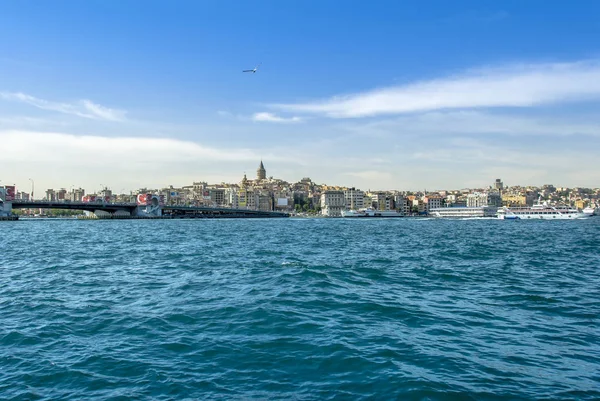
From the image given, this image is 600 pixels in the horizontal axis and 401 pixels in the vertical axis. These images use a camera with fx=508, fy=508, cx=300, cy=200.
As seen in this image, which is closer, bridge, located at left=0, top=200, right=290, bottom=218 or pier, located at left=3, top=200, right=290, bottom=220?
bridge, located at left=0, top=200, right=290, bottom=218

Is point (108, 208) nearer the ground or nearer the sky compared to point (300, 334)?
nearer the sky

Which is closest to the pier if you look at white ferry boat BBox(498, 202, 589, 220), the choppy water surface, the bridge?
the bridge

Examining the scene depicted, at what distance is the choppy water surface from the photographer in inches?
337

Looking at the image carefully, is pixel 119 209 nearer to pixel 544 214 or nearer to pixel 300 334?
pixel 544 214

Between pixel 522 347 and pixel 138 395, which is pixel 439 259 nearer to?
pixel 522 347

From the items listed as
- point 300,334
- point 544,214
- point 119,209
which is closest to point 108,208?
point 119,209

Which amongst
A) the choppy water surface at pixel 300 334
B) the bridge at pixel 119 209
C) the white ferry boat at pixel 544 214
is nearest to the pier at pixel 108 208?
the bridge at pixel 119 209

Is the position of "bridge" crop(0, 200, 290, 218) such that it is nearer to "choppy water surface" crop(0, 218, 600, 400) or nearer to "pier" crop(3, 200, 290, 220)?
"pier" crop(3, 200, 290, 220)

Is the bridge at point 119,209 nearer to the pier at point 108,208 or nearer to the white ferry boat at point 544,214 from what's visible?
the pier at point 108,208

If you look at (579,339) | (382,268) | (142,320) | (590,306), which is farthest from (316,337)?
(382,268)

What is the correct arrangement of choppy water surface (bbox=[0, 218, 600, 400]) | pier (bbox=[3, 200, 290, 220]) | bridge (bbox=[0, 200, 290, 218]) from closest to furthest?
choppy water surface (bbox=[0, 218, 600, 400]), bridge (bbox=[0, 200, 290, 218]), pier (bbox=[3, 200, 290, 220])

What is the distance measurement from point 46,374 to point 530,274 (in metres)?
19.7

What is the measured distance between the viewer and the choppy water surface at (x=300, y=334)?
28.1ft

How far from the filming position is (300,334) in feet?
39.1
